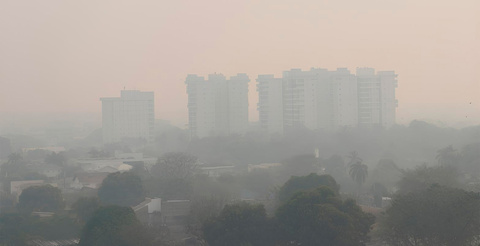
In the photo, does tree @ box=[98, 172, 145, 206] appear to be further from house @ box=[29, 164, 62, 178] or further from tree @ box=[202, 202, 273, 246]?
house @ box=[29, 164, 62, 178]

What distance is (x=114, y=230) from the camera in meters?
8.25

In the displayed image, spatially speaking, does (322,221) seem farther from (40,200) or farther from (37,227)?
(40,200)

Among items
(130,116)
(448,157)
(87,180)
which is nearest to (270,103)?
(130,116)

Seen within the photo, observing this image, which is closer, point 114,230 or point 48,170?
point 114,230

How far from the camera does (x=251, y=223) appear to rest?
7762 mm

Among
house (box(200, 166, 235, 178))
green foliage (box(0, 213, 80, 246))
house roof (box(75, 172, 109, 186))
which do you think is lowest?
green foliage (box(0, 213, 80, 246))

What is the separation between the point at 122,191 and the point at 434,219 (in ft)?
22.5

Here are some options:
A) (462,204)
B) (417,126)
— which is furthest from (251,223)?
(417,126)

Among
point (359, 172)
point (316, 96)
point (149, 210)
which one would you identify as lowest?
point (149, 210)

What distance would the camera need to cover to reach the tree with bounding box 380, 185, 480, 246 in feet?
23.3

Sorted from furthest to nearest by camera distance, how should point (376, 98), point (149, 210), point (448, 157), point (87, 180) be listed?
point (376, 98) → point (87, 180) → point (448, 157) → point (149, 210)

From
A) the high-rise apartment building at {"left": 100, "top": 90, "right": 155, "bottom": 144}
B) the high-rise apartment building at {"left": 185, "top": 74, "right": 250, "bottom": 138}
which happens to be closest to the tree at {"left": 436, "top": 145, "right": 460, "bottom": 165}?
the high-rise apartment building at {"left": 185, "top": 74, "right": 250, "bottom": 138}

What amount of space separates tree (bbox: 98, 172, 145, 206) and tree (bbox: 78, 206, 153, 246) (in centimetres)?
345

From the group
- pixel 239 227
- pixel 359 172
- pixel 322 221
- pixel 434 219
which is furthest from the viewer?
pixel 359 172
